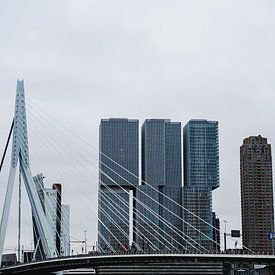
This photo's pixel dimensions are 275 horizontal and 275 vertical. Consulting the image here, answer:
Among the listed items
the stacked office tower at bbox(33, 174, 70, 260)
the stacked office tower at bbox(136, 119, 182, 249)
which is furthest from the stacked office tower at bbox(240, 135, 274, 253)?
the stacked office tower at bbox(33, 174, 70, 260)

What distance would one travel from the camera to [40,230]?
66.2 meters

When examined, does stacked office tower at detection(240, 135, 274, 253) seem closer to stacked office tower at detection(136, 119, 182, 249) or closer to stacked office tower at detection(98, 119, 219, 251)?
stacked office tower at detection(98, 119, 219, 251)

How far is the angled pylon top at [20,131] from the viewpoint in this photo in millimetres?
66562

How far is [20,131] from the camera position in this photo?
222ft

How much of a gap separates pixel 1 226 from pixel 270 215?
10717cm

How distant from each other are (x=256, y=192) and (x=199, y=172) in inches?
575

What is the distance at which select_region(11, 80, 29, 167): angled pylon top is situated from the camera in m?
66.6

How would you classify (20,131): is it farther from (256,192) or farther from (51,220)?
(256,192)

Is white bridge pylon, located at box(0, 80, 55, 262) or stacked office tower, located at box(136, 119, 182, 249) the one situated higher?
stacked office tower, located at box(136, 119, 182, 249)

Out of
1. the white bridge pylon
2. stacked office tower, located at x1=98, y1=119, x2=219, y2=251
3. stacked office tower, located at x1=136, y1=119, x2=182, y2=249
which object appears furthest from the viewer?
stacked office tower, located at x1=136, y1=119, x2=182, y2=249

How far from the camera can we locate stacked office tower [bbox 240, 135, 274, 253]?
516ft

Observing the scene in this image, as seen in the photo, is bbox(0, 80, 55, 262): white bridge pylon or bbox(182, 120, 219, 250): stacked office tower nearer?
bbox(0, 80, 55, 262): white bridge pylon

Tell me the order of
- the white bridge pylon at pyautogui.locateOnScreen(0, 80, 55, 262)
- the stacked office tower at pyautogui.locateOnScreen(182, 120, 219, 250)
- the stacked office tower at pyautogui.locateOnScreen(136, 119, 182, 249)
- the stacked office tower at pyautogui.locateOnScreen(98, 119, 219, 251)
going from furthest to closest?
the stacked office tower at pyautogui.locateOnScreen(136, 119, 182, 249)
the stacked office tower at pyautogui.locateOnScreen(182, 120, 219, 250)
the stacked office tower at pyautogui.locateOnScreen(98, 119, 219, 251)
the white bridge pylon at pyautogui.locateOnScreen(0, 80, 55, 262)

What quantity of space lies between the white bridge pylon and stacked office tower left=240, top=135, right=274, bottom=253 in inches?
3611
